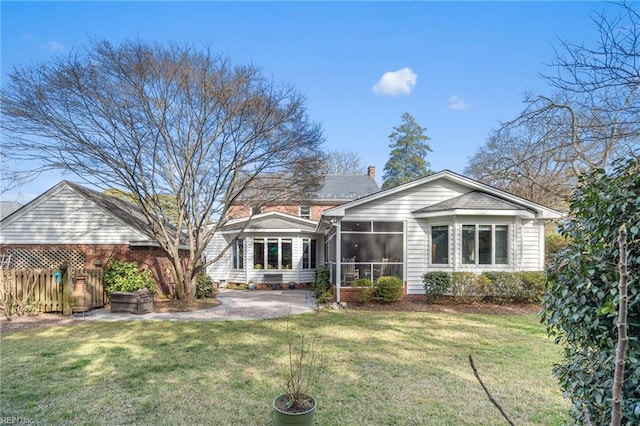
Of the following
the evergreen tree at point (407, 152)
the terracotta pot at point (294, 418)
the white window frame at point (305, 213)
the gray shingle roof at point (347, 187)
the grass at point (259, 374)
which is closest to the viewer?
the terracotta pot at point (294, 418)

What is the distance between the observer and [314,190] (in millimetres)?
13938

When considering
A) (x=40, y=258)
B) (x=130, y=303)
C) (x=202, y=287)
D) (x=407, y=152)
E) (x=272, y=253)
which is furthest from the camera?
(x=407, y=152)

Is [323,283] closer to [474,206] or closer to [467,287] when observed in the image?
[467,287]

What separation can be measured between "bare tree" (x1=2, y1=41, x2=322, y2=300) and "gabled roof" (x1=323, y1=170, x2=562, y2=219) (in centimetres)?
212

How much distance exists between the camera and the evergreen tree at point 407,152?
3656cm

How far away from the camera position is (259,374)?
511 centimetres

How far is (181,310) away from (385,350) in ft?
23.3

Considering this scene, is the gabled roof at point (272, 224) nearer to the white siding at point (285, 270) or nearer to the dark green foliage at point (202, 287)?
the white siding at point (285, 270)

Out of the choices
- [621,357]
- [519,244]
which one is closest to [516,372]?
[621,357]

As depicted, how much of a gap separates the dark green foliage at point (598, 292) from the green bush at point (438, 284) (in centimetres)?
888

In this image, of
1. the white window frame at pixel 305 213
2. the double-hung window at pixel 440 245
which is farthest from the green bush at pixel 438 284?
the white window frame at pixel 305 213

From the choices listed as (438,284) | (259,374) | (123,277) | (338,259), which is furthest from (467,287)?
(123,277)

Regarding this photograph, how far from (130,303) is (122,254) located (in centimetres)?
339

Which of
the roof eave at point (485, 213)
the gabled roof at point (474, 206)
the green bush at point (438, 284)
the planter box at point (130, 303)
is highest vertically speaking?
the gabled roof at point (474, 206)
